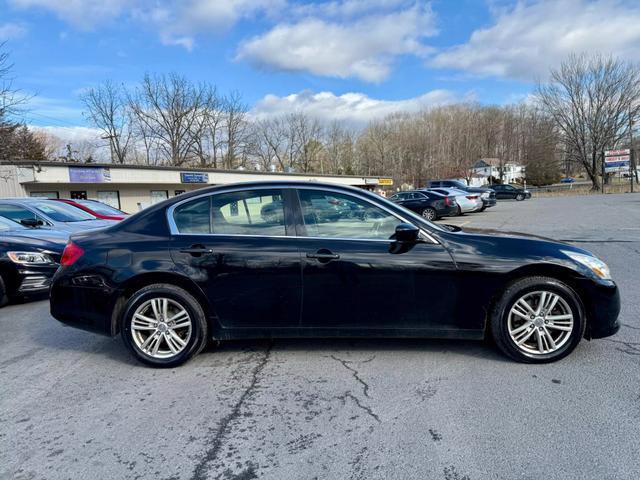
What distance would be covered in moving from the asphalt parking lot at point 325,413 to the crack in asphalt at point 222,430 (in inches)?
0.4

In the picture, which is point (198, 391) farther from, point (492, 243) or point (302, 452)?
point (492, 243)

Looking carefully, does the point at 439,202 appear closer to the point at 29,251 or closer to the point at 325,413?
the point at 29,251

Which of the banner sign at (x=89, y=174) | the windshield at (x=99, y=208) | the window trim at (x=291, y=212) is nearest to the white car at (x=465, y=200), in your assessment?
the windshield at (x=99, y=208)

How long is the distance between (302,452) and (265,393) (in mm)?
785

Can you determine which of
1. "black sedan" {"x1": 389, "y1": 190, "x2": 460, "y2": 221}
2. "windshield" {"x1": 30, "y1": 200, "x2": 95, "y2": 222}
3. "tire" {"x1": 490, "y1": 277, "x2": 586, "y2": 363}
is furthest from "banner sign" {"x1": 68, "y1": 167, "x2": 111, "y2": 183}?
"tire" {"x1": 490, "y1": 277, "x2": 586, "y2": 363}

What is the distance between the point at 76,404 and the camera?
3.07 metres

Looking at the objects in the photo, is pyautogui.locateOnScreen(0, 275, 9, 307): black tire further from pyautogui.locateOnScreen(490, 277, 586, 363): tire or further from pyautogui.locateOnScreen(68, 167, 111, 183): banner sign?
pyautogui.locateOnScreen(68, 167, 111, 183): banner sign

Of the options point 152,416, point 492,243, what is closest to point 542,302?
point 492,243

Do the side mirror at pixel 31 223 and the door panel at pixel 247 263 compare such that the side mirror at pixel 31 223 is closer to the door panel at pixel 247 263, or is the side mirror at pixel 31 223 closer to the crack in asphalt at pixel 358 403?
the door panel at pixel 247 263

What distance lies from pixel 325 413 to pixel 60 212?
304 inches

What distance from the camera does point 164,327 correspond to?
3619mm

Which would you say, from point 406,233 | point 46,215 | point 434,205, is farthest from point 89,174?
point 406,233

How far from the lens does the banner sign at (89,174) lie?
2140 centimetres

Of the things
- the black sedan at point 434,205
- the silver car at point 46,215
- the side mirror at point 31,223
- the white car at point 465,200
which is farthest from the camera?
the white car at point 465,200
